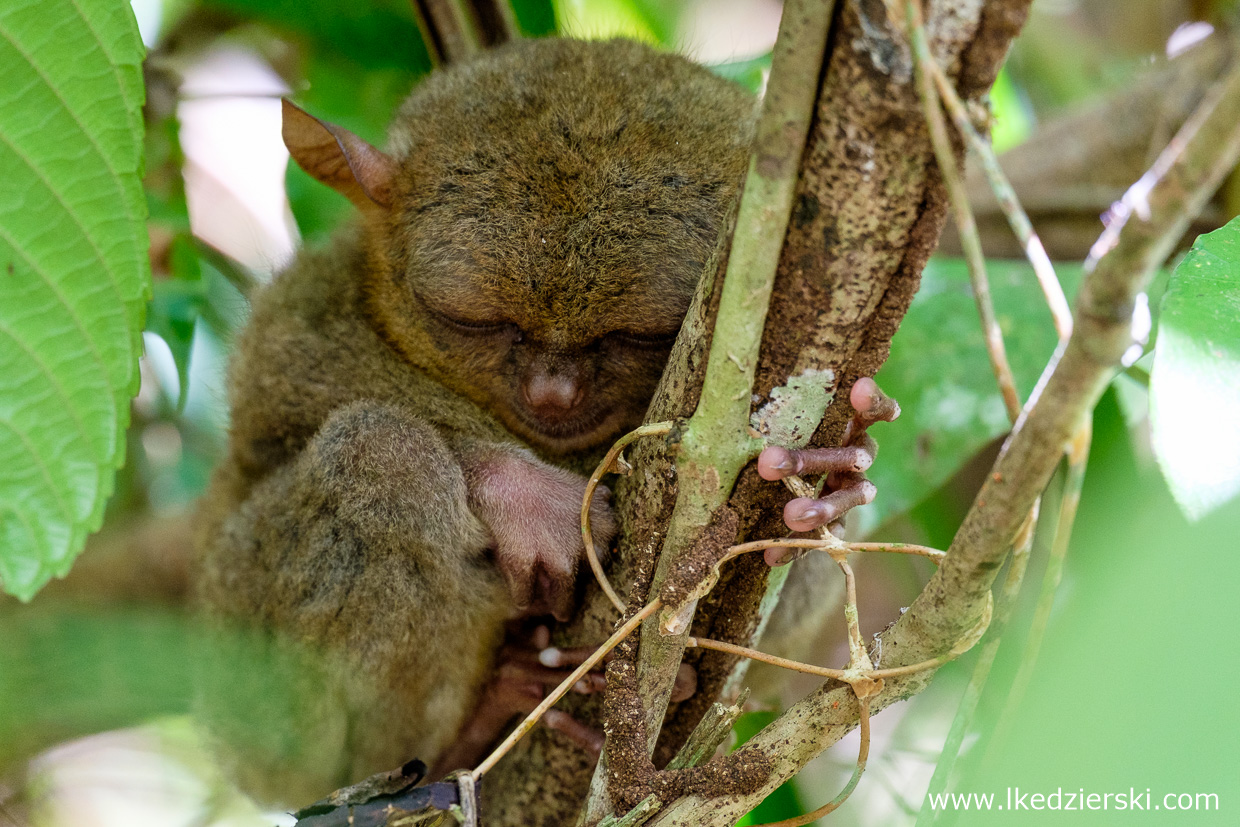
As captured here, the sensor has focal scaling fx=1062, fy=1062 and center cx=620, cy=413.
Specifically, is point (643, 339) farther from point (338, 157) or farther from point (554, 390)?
point (338, 157)

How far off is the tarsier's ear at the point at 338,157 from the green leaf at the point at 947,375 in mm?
1466

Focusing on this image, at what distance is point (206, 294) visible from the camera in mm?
3559

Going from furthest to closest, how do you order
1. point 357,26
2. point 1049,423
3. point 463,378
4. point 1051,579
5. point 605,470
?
1. point 357,26
2. point 463,378
3. point 605,470
4. point 1051,579
5. point 1049,423

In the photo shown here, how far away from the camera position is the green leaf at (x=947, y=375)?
2926mm

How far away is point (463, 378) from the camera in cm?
249

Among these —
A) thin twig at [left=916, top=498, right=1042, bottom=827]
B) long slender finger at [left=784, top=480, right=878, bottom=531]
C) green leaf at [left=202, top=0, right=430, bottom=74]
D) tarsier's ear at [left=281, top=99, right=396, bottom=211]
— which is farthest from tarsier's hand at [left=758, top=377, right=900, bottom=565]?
green leaf at [left=202, top=0, right=430, bottom=74]

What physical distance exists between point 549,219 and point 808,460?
83 centimetres

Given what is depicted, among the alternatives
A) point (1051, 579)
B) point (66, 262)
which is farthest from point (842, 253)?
point (66, 262)

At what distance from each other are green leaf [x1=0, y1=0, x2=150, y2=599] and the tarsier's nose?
949 mm

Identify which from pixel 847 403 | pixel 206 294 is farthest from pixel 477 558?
pixel 206 294

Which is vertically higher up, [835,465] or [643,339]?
[643,339]

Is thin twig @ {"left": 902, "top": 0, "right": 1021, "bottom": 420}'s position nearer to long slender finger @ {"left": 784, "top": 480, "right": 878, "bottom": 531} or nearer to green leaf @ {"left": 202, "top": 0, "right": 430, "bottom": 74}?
long slender finger @ {"left": 784, "top": 480, "right": 878, "bottom": 531}

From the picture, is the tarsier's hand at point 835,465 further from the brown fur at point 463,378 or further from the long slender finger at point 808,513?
the brown fur at point 463,378

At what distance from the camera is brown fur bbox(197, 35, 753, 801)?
219 centimetres
